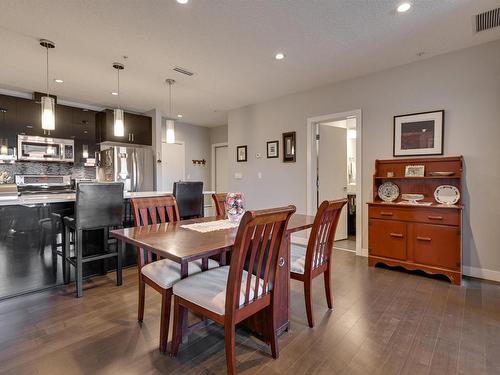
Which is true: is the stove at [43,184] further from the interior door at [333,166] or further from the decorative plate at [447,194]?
the decorative plate at [447,194]

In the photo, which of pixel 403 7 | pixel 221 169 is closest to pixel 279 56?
pixel 403 7

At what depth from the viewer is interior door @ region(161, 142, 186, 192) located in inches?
251

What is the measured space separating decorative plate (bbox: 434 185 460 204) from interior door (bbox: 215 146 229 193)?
16.4 ft

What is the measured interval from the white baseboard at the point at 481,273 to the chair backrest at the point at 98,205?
12.4 ft

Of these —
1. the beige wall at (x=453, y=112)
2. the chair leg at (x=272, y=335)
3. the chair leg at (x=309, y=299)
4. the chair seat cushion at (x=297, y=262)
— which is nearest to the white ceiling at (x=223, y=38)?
the beige wall at (x=453, y=112)

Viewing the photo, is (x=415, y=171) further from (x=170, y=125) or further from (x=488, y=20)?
(x=170, y=125)

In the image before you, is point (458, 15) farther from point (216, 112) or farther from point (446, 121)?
point (216, 112)

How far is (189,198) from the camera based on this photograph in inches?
132

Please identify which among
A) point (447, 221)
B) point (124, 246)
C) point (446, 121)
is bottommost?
point (124, 246)

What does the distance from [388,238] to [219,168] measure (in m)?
4.96

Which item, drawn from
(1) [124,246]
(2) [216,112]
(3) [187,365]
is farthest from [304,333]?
(2) [216,112]

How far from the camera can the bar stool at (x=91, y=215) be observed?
98.3 inches

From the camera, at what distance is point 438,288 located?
2666 millimetres

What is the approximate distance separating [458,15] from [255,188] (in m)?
3.58
